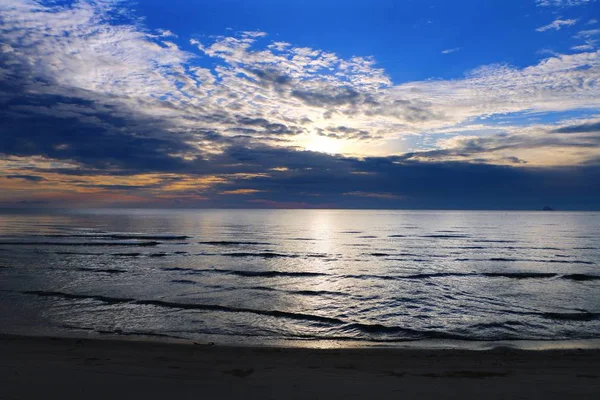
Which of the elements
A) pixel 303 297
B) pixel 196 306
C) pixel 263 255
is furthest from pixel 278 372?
pixel 263 255

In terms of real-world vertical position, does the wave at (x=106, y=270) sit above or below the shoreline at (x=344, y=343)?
below

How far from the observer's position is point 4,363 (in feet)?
30.6

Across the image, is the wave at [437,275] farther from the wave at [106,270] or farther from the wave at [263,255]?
the wave at [106,270]

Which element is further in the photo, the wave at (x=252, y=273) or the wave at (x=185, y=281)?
the wave at (x=252, y=273)

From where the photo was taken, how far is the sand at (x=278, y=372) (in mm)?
7648

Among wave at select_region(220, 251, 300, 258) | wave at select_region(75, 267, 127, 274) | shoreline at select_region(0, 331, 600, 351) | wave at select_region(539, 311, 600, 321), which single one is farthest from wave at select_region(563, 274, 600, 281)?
wave at select_region(75, 267, 127, 274)

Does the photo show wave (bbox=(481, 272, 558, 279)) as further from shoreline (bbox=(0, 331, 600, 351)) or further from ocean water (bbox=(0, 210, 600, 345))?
shoreline (bbox=(0, 331, 600, 351))

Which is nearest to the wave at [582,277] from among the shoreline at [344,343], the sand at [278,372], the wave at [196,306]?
the shoreline at [344,343]

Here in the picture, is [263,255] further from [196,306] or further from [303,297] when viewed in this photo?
[196,306]

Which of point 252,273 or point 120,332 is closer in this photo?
point 120,332

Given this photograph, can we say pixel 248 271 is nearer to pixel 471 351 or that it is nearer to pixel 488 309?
pixel 488 309

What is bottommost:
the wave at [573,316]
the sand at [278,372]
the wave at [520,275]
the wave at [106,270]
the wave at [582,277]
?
the wave at [106,270]

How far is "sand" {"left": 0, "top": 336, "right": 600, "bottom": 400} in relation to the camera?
7.65 meters

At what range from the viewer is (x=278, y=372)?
8977mm
